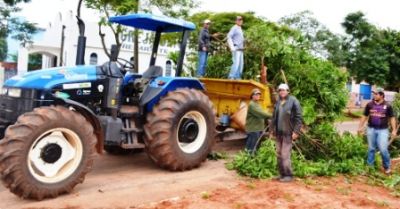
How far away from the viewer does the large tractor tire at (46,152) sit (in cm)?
608

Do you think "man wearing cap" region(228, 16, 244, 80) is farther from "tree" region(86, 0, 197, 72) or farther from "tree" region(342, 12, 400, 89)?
"tree" region(342, 12, 400, 89)

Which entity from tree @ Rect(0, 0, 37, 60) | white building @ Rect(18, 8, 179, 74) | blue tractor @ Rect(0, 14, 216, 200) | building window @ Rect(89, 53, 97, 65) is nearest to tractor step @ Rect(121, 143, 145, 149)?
blue tractor @ Rect(0, 14, 216, 200)

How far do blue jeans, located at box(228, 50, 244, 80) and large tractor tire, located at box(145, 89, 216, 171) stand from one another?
5.89 ft

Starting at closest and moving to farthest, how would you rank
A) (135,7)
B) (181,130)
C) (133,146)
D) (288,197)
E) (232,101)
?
(288,197) → (133,146) → (181,130) → (232,101) → (135,7)

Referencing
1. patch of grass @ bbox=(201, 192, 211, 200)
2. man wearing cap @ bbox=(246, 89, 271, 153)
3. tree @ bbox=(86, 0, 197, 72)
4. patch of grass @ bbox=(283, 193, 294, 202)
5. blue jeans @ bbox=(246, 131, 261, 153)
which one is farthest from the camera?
tree @ bbox=(86, 0, 197, 72)

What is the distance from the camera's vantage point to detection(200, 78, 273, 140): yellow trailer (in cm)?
980

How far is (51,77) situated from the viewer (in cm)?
709

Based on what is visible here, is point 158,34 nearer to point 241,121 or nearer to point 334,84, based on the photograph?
point 241,121

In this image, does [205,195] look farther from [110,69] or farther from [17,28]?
[17,28]

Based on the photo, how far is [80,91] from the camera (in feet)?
24.3

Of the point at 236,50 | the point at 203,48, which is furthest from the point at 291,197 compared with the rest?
the point at 203,48

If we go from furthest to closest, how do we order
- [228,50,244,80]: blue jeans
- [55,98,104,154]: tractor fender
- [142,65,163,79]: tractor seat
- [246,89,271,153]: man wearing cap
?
[228,50,244,80]: blue jeans < [246,89,271,153]: man wearing cap < [142,65,163,79]: tractor seat < [55,98,104,154]: tractor fender

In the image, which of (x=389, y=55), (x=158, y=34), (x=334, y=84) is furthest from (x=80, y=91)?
(x=389, y=55)

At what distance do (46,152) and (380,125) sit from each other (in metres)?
6.13
